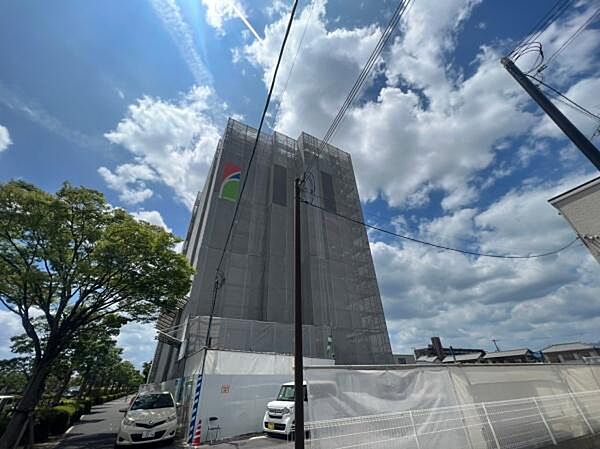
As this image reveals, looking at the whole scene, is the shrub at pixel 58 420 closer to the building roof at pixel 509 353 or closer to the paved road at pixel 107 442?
the paved road at pixel 107 442

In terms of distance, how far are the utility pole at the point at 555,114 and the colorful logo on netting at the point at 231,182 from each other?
1654 centimetres

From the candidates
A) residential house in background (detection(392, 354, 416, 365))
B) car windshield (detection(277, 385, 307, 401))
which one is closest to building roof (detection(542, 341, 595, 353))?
residential house in background (detection(392, 354, 416, 365))

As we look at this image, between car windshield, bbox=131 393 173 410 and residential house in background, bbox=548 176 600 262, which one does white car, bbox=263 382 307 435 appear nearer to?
car windshield, bbox=131 393 173 410

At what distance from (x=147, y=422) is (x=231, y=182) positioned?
15686 millimetres

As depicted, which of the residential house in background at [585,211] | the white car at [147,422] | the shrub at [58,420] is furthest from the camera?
the shrub at [58,420]

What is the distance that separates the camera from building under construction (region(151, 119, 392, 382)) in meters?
15.0

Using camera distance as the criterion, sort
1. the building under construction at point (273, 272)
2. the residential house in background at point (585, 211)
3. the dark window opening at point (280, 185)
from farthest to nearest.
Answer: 1. the dark window opening at point (280, 185)
2. the building under construction at point (273, 272)
3. the residential house in background at point (585, 211)

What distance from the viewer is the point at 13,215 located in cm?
803

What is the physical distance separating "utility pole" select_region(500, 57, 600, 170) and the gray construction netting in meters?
4.95

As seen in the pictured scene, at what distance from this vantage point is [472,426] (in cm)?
465

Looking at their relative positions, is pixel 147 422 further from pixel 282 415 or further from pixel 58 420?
pixel 58 420

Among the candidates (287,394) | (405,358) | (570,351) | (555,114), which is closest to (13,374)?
(287,394)

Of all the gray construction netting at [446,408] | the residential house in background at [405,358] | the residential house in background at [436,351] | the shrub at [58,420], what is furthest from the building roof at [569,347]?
the shrub at [58,420]

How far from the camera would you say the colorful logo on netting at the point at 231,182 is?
19281mm
